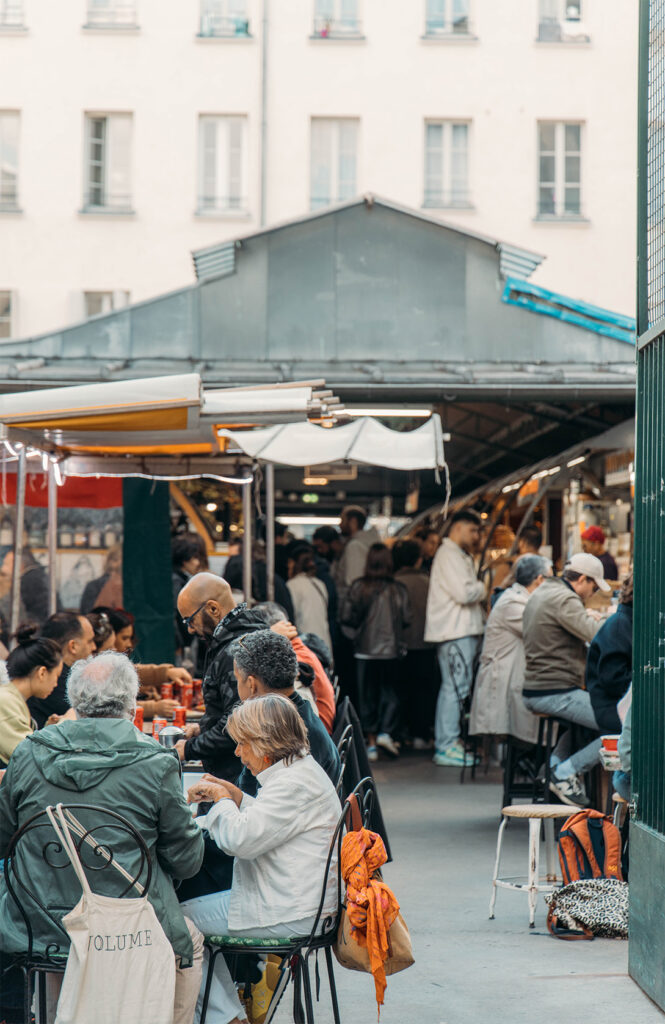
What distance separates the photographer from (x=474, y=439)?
53.3 feet

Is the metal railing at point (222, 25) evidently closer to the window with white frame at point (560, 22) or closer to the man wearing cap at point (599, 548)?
the window with white frame at point (560, 22)

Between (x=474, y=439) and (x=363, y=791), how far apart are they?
36.5 ft

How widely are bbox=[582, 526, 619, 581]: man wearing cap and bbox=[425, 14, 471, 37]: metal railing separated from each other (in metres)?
15.4

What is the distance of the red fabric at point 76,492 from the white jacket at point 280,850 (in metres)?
5.82

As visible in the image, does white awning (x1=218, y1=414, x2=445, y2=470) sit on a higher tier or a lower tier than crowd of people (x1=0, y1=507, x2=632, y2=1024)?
higher

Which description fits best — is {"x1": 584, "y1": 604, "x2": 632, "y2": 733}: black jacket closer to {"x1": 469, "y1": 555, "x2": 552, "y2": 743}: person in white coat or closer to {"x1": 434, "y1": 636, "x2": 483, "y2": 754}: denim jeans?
{"x1": 469, "y1": 555, "x2": 552, "y2": 743}: person in white coat

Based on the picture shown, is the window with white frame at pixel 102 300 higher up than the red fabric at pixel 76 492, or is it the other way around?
the window with white frame at pixel 102 300

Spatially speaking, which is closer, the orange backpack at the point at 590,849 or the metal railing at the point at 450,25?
the orange backpack at the point at 590,849

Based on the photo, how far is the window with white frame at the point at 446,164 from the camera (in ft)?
82.5

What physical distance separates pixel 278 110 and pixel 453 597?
50.7 feet

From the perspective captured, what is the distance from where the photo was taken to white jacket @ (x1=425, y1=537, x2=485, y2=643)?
11805mm

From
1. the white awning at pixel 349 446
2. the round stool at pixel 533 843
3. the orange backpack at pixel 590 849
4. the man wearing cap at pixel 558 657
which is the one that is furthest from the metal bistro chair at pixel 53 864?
the white awning at pixel 349 446

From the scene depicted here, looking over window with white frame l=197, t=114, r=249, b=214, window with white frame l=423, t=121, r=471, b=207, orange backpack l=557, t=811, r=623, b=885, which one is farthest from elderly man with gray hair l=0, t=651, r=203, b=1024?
window with white frame l=423, t=121, r=471, b=207

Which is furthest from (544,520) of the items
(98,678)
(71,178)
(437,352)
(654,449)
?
(71,178)
